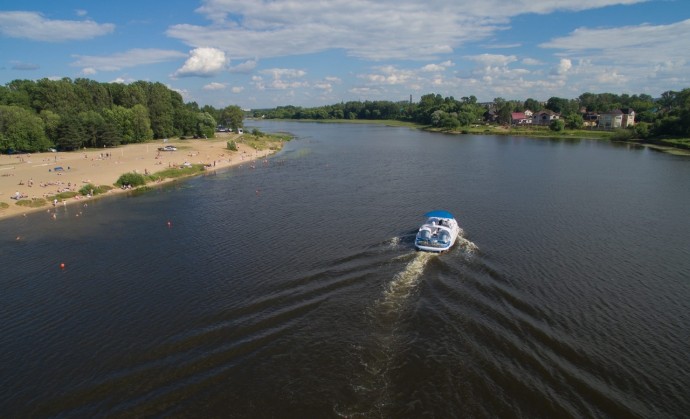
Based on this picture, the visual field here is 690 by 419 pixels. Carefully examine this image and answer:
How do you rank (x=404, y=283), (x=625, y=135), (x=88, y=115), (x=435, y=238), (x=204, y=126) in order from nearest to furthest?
1. (x=404, y=283)
2. (x=435, y=238)
3. (x=88, y=115)
4. (x=625, y=135)
5. (x=204, y=126)

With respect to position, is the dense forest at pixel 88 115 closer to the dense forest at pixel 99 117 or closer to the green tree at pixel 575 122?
the dense forest at pixel 99 117

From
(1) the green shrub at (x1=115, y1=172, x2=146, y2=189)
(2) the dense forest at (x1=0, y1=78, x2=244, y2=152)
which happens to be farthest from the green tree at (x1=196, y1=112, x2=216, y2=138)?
(1) the green shrub at (x1=115, y1=172, x2=146, y2=189)

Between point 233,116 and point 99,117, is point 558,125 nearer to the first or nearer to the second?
point 233,116

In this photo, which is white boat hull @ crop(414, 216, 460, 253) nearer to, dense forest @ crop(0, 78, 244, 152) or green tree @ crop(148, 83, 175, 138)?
dense forest @ crop(0, 78, 244, 152)

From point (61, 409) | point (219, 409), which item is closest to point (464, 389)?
point (219, 409)

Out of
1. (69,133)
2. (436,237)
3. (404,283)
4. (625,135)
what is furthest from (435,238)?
(625,135)

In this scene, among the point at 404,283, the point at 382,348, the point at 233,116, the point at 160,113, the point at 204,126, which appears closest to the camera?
the point at 382,348
